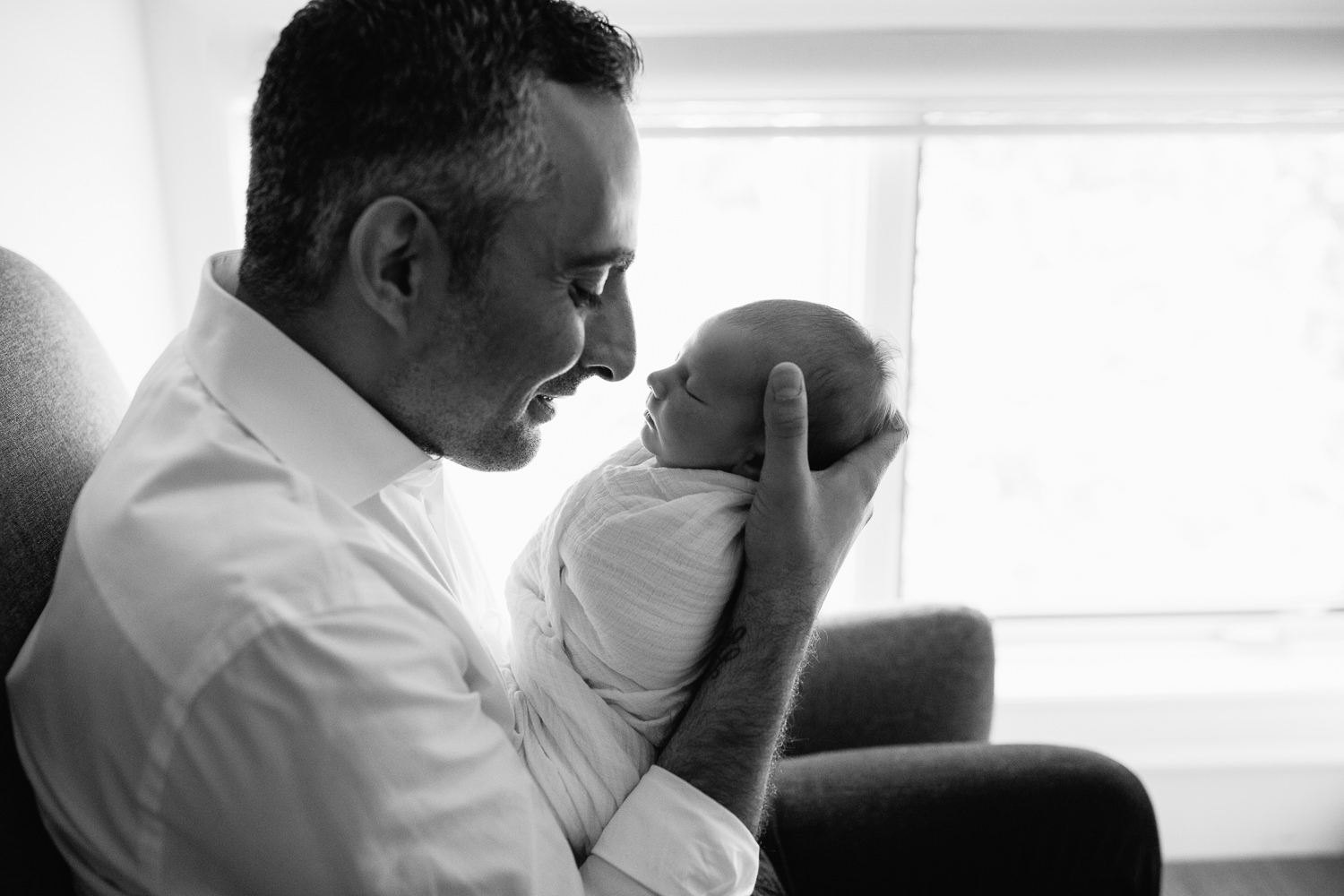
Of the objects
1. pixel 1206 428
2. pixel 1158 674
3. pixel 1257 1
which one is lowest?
pixel 1158 674

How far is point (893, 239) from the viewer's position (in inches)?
73.7

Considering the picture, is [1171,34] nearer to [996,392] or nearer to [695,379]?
[996,392]

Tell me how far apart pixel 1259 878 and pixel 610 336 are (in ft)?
6.05

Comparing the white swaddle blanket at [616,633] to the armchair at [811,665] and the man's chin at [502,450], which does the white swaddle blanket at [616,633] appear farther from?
the armchair at [811,665]

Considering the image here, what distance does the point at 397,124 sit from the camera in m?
0.82

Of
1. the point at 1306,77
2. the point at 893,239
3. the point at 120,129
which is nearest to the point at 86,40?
the point at 120,129

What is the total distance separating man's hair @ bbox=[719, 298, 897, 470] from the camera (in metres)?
1.07

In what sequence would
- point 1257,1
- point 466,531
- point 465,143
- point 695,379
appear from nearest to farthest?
1. point 465,143
2. point 695,379
3. point 466,531
4. point 1257,1

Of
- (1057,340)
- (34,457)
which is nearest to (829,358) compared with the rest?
(34,457)

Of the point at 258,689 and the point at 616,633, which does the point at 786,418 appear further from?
the point at 258,689

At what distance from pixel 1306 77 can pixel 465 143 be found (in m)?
1.55

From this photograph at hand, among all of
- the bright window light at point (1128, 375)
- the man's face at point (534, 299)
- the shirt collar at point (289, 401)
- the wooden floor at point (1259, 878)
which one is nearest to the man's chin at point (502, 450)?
the man's face at point (534, 299)

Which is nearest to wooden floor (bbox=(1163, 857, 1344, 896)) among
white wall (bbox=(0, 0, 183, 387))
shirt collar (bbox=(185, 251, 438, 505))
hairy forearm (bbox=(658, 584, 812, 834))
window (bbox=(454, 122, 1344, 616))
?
window (bbox=(454, 122, 1344, 616))

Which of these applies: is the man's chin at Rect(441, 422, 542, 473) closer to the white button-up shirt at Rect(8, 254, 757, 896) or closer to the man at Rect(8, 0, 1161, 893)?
the man at Rect(8, 0, 1161, 893)
